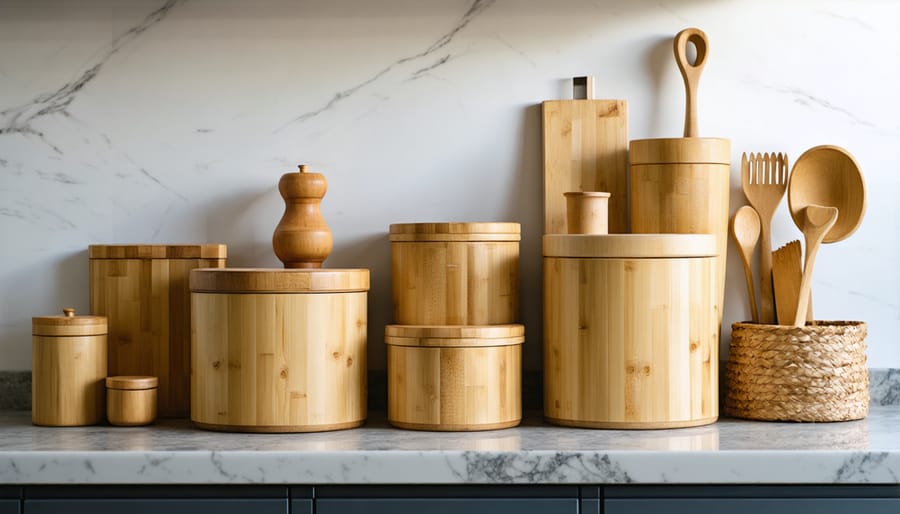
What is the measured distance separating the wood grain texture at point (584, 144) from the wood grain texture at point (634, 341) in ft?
0.71

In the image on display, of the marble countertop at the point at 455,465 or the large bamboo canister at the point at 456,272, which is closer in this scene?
the marble countertop at the point at 455,465

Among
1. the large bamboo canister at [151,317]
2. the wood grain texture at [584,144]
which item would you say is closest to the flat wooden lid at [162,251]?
the large bamboo canister at [151,317]

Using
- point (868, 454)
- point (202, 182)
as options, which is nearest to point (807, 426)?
point (868, 454)

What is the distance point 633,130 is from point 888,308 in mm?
510

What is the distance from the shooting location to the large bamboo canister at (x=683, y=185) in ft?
4.65

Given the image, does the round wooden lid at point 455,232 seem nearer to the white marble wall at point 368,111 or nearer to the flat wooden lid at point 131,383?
the white marble wall at point 368,111

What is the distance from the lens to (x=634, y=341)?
50.5 inches

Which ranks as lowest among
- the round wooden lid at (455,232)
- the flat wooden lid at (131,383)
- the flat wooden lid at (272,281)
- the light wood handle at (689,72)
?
the flat wooden lid at (131,383)

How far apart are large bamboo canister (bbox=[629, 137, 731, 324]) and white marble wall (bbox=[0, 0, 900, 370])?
98mm

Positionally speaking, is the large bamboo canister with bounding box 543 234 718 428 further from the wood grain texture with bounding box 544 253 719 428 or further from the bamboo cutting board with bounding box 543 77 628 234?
the bamboo cutting board with bounding box 543 77 628 234

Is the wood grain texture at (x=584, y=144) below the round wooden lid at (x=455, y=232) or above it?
above

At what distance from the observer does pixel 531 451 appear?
1143 millimetres

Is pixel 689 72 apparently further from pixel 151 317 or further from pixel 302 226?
pixel 151 317

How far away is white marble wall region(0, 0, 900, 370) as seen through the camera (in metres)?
1.51
